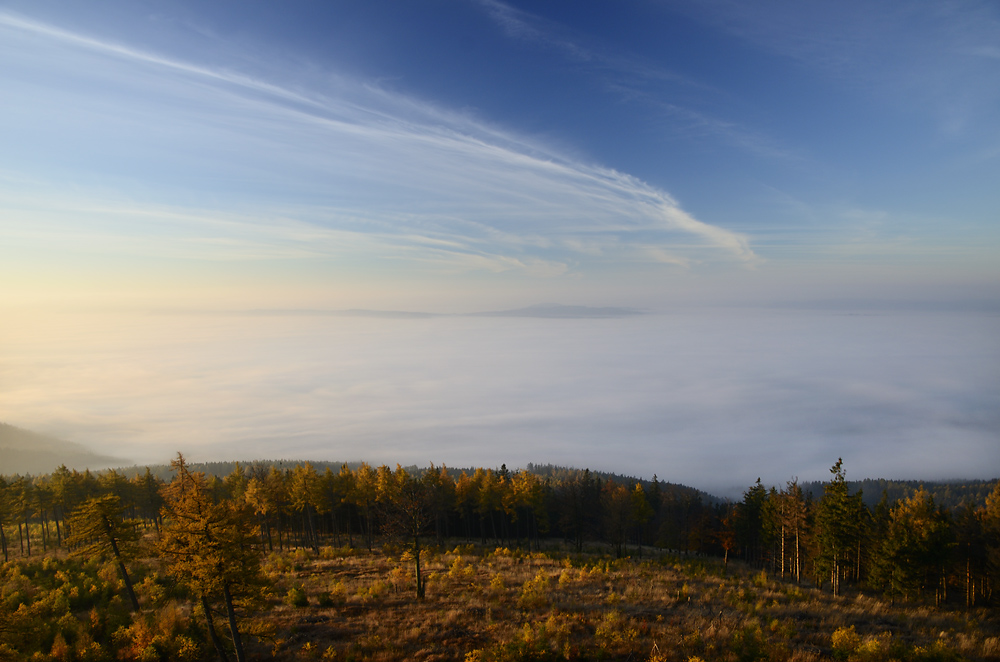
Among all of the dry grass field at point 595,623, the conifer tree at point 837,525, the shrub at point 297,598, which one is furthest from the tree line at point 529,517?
the shrub at point 297,598

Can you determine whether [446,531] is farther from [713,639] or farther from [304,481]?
[713,639]

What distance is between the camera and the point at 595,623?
68.0 feet

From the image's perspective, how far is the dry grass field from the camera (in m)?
17.3

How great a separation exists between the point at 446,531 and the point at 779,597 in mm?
61722

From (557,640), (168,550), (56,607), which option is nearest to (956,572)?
(557,640)

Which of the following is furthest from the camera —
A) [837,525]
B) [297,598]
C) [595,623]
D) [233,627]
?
[837,525]

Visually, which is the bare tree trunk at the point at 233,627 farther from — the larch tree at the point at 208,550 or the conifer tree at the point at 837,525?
the conifer tree at the point at 837,525

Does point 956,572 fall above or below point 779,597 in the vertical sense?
below

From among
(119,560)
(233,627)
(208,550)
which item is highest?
(208,550)

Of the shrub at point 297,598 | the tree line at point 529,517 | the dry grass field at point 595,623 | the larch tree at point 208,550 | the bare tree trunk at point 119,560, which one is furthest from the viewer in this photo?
the tree line at point 529,517

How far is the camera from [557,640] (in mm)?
18516

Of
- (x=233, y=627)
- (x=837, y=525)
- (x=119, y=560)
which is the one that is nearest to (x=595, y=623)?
(x=233, y=627)

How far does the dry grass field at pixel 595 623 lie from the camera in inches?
682

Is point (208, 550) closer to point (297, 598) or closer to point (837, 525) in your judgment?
point (297, 598)
